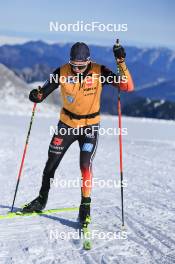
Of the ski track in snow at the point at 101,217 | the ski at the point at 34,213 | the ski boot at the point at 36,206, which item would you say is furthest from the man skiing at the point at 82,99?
the ski track in snow at the point at 101,217

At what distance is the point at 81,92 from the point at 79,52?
0.65m

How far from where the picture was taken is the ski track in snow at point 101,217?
583cm

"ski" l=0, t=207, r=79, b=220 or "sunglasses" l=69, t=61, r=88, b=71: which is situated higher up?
"sunglasses" l=69, t=61, r=88, b=71

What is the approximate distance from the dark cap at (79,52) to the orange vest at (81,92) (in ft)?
0.97

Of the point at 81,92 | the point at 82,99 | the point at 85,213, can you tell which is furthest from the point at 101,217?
the point at 81,92

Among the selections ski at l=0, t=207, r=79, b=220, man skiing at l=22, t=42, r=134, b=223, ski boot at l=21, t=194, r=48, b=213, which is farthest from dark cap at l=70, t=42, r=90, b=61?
ski at l=0, t=207, r=79, b=220

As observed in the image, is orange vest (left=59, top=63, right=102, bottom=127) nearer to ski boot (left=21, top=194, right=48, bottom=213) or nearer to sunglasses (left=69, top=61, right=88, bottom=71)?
sunglasses (left=69, top=61, right=88, bottom=71)

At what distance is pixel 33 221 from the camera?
739 cm

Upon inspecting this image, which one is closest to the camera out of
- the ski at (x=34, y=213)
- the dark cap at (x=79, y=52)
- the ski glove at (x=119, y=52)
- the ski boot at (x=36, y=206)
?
the dark cap at (x=79, y=52)

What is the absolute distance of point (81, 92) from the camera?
7.12 meters

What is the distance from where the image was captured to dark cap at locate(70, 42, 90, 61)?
6.86 metres

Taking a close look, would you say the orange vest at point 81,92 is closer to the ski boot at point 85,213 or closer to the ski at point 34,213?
the ski boot at point 85,213

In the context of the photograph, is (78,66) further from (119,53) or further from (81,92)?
(119,53)

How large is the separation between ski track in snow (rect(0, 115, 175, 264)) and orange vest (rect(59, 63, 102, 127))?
183 centimetres
